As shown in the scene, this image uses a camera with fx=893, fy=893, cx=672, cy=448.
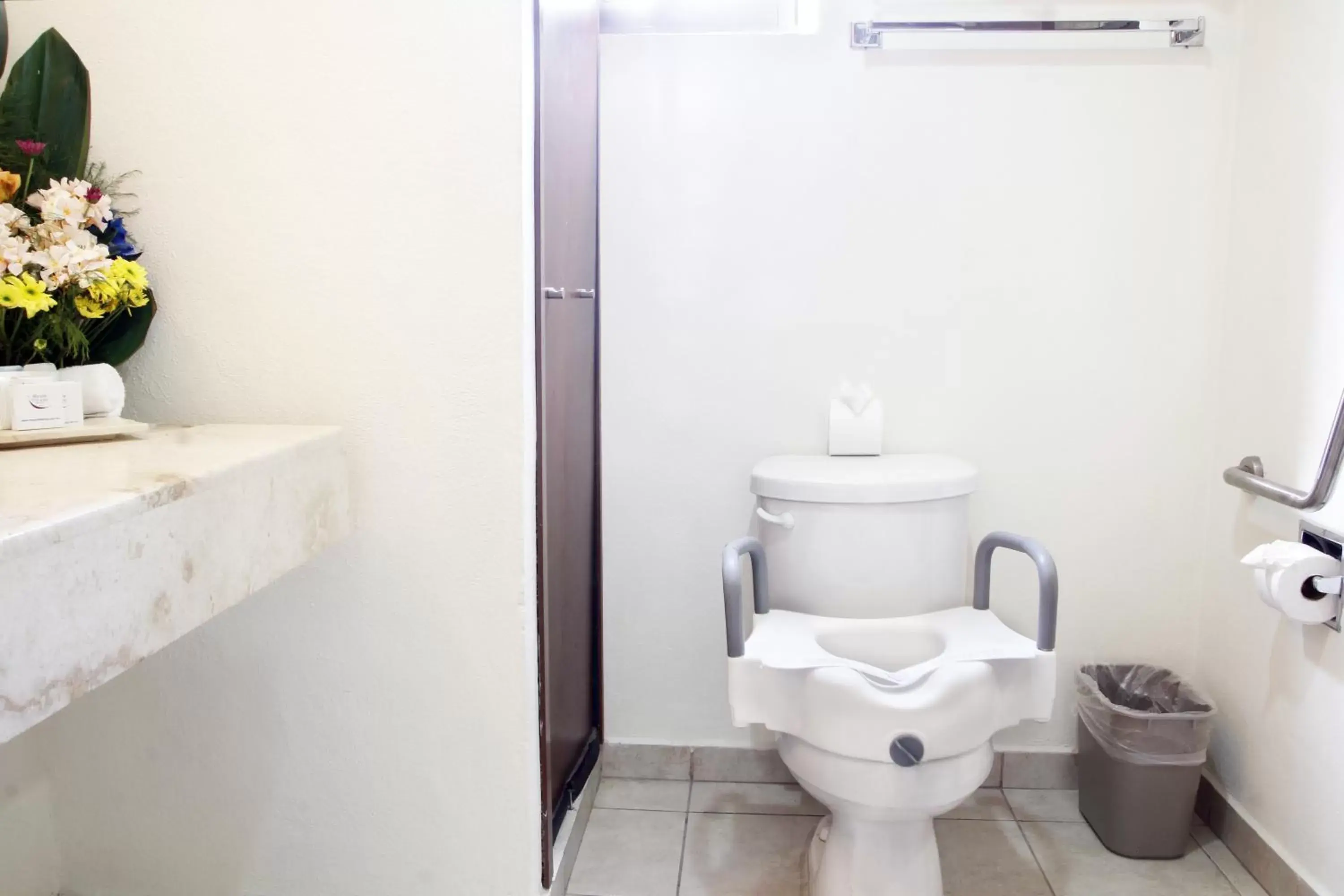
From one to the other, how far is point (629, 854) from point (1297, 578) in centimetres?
113

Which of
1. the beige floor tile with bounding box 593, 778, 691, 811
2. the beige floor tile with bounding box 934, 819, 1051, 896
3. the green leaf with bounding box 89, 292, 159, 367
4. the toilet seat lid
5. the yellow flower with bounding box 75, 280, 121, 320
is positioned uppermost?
the yellow flower with bounding box 75, 280, 121, 320

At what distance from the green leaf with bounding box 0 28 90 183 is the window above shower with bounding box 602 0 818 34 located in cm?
88

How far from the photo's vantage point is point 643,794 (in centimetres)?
175

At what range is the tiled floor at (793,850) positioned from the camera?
1.45 m

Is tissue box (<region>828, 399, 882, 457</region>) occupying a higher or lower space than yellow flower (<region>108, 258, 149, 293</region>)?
lower

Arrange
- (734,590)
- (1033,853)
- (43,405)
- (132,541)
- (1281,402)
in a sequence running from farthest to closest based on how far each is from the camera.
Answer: (1033,853) → (1281,402) → (734,590) → (43,405) → (132,541)

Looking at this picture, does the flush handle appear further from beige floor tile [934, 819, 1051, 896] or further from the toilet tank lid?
beige floor tile [934, 819, 1051, 896]

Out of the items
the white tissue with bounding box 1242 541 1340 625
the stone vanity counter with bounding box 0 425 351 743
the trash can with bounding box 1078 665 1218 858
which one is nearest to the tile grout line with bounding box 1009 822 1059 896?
the trash can with bounding box 1078 665 1218 858

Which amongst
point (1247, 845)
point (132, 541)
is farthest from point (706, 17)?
point (1247, 845)

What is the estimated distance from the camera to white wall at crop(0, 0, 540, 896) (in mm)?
1100

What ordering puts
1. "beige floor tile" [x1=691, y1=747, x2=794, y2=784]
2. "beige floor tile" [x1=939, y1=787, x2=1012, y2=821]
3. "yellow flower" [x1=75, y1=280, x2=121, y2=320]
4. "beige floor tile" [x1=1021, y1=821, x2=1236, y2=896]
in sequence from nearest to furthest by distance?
"yellow flower" [x1=75, y1=280, x2=121, y2=320] < "beige floor tile" [x1=1021, y1=821, x2=1236, y2=896] < "beige floor tile" [x1=939, y1=787, x2=1012, y2=821] < "beige floor tile" [x1=691, y1=747, x2=794, y2=784]

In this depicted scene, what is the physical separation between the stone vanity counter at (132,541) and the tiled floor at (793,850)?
835 millimetres

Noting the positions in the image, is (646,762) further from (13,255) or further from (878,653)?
(13,255)

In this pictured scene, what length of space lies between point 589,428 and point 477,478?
54cm
